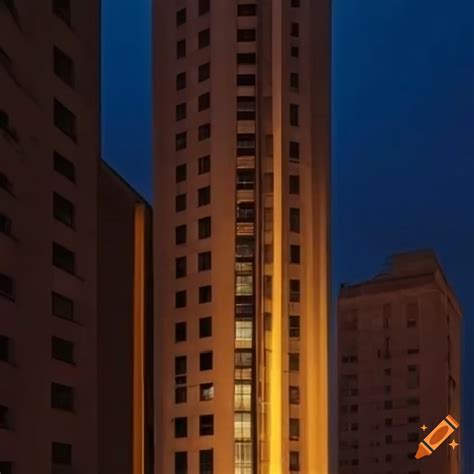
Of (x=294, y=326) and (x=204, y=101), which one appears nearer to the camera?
(x=294, y=326)

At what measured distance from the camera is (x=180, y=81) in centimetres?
1603

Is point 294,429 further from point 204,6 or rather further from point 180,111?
point 204,6

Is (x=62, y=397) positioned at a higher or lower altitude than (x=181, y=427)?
lower

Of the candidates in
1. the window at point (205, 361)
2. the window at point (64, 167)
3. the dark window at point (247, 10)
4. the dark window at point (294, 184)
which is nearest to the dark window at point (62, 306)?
the window at point (64, 167)

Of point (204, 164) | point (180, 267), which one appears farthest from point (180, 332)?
point (204, 164)

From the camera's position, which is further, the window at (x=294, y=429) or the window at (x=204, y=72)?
the window at (x=204, y=72)

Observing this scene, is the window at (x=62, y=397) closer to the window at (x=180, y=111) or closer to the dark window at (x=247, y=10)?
the window at (x=180, y=111)

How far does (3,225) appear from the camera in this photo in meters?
7.59

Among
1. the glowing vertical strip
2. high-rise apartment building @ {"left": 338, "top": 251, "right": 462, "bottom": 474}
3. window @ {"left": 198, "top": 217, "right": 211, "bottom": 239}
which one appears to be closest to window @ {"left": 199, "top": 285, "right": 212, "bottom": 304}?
window @ {"left": 198, "top": 217, "right": 211, "bottom": 239}

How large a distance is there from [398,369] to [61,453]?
41.5 feet

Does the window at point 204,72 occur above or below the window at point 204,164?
above

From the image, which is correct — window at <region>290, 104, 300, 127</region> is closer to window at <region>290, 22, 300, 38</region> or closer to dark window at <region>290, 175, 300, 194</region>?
dark window at <region>290, 175, 300, 194</region>

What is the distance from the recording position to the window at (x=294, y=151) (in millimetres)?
15806

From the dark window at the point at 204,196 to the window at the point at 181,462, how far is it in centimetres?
323
